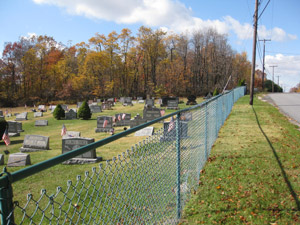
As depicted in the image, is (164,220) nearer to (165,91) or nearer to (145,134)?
(145,134)

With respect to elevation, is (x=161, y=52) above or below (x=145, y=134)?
above

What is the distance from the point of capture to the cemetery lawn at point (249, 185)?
4.24 metres

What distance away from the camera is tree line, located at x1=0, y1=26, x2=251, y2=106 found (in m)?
55.2

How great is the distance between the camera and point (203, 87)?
6378cm

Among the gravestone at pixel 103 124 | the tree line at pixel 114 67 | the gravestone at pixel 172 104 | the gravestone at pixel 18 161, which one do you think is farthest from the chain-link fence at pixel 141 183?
the tree line at pixel 114 67

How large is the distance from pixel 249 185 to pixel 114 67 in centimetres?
→ 5762

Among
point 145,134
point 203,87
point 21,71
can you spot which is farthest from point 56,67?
point 145,134

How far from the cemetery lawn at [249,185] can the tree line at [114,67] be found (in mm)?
43641

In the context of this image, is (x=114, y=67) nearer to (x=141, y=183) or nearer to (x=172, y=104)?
(x=172, y=104)

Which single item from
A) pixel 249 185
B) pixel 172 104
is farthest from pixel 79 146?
pixel 172 104

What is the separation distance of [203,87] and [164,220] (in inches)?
2436

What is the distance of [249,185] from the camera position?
5.40m

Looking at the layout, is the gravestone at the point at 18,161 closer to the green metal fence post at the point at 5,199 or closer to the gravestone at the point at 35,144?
the gravestone at the point at 35,144

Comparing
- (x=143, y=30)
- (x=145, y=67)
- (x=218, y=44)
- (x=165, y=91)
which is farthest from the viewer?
(x=218, y=44)
